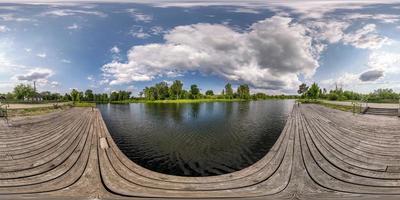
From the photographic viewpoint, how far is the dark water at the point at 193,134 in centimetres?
301

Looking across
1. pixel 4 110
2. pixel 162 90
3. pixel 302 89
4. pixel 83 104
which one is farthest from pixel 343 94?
pixel 4 110

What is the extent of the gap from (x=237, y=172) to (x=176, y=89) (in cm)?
139

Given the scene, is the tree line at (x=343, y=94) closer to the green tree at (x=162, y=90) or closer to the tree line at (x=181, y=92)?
the tree line at (x=181, y=92)

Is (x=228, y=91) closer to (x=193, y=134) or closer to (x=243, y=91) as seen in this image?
(x=243, y=91)

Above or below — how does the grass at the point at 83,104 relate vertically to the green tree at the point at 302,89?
below

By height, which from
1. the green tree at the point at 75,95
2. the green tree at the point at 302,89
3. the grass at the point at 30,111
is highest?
the green tree at the point at 302,89

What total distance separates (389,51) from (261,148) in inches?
84.4

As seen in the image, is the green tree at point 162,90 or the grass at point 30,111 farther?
the grass at point 30,111

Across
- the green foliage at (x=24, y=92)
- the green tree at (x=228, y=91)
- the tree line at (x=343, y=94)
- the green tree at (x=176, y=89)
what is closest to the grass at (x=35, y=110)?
the green foliage at (x=24, y=92)

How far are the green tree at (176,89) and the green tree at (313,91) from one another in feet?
5.49

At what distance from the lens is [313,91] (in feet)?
9.86

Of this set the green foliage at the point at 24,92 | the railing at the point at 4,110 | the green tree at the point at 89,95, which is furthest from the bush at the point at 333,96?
the railing at the point at 4,110

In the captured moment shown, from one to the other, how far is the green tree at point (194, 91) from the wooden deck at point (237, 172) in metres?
1.08

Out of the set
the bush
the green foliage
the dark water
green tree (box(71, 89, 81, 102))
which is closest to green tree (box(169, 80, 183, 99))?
the dark water
